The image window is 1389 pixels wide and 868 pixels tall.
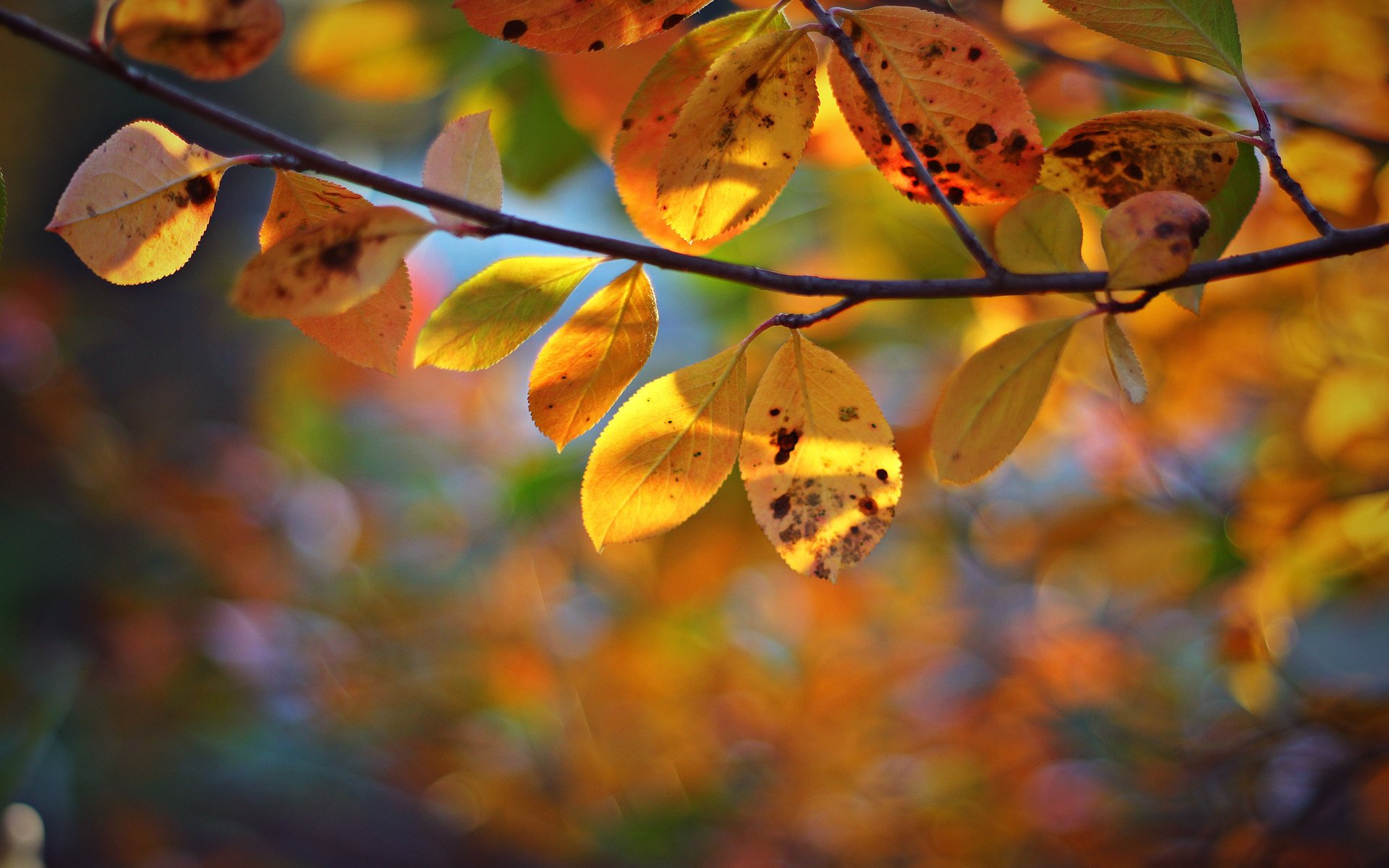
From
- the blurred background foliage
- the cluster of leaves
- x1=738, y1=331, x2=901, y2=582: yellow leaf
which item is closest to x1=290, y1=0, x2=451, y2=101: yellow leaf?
the blurred background foliage

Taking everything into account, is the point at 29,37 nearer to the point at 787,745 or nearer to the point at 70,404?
the point at 787,745

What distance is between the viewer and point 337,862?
1.69 meters

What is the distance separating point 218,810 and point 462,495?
73 cm

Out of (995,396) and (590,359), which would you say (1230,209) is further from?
(590,359)

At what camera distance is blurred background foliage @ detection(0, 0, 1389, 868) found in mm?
721

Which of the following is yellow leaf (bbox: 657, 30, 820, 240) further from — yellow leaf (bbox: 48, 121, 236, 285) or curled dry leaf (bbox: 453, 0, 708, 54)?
yellow leaf (bbox: 48, 121, 236, 285)

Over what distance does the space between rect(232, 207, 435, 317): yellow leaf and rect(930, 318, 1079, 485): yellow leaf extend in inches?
8.3

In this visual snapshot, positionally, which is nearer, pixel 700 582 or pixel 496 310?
pixel 496 310

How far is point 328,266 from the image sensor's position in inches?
10.0

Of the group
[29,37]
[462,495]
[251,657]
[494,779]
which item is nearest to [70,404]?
[251,657]

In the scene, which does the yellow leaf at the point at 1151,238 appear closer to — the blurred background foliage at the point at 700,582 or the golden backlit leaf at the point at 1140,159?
the golden backlit leaf at the point at 1140,159

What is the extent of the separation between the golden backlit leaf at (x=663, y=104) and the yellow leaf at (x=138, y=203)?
0.50 feet

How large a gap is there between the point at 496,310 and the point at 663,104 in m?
0.12

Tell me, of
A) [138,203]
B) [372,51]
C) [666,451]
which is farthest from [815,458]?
[372,51]
